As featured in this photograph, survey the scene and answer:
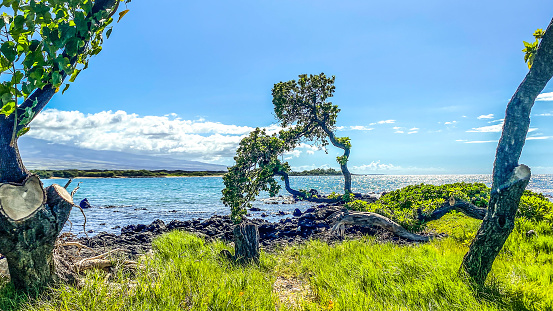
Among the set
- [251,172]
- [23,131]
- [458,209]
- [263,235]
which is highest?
[23,131]

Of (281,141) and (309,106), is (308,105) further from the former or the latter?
(281,141)

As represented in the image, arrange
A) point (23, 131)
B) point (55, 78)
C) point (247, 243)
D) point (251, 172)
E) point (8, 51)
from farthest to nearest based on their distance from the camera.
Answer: point (251, 172) → point (247, 243) → point (23, 131) → point (55, 78) → point (8, 51)

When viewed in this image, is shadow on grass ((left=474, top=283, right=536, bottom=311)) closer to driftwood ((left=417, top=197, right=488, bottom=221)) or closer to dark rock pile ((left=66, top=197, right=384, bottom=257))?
driftwood ((left=417, top=197, right=488, bottom=221))

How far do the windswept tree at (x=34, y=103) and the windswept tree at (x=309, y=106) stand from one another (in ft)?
30.5

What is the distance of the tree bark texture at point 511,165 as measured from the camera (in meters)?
4.36

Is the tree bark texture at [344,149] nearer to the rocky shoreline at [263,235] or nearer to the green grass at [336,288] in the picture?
the rocky shoreline at [263,235]

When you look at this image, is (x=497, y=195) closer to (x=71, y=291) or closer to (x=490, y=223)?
(x=490, y=223)

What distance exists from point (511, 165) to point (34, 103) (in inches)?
255

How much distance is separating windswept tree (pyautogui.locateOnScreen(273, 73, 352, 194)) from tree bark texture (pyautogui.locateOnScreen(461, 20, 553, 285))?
27.4 feet

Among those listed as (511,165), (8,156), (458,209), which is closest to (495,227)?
(511,165)

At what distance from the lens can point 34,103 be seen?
3783 millimetres

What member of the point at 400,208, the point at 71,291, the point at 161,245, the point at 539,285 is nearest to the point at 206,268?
the point at 71,291

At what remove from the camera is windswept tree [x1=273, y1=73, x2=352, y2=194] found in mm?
13440

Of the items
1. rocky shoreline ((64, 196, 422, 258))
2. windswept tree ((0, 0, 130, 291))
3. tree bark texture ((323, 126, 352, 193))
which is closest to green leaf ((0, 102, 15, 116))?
windswept tree ((0, 0, 130, 291))
